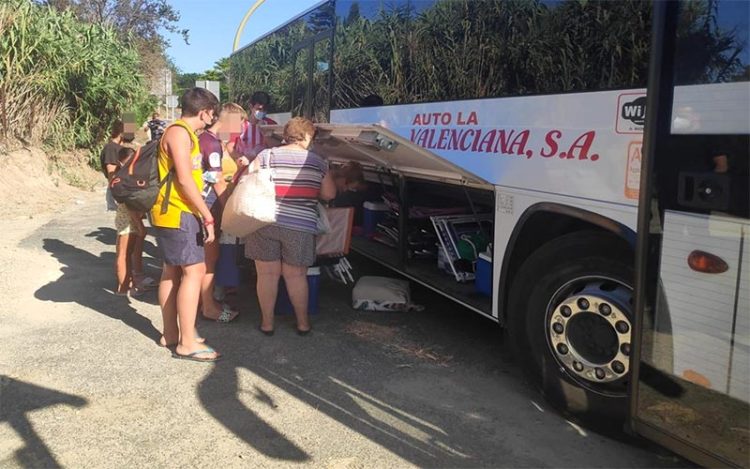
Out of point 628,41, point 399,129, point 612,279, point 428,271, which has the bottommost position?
point 428,271

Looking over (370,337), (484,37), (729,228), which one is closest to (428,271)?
(370,337)

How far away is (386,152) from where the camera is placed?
482 centimetres

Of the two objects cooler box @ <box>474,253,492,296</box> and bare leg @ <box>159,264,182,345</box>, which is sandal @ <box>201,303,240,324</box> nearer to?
bare leg @ <box>159,264,182,345</box>

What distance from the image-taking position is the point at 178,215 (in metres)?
4.29

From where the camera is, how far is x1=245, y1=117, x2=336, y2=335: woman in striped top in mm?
4727

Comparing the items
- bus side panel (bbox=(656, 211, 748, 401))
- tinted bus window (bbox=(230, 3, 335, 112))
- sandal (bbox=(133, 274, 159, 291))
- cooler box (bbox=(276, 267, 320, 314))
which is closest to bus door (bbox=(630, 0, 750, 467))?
bus side panel (bbox=(656, 211, 748, 401))

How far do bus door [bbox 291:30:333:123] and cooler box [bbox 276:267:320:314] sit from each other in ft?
7.77

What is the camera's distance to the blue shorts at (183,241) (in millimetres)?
4320

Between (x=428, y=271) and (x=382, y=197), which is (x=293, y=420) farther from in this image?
(x=382, y=197)

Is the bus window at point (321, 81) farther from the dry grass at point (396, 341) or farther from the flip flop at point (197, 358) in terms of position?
the flip flop at point (197, 358)

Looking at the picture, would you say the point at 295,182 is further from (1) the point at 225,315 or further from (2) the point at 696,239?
(2) the point at 696,239

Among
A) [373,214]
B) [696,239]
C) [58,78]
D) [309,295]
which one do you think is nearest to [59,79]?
[58,78]

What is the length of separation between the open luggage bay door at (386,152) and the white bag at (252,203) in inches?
25.2

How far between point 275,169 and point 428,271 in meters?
1.59
